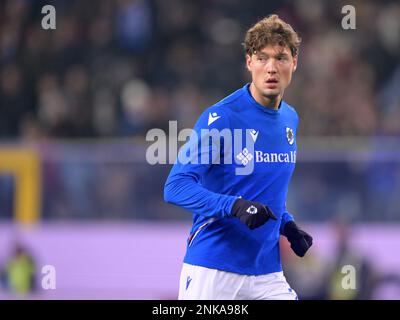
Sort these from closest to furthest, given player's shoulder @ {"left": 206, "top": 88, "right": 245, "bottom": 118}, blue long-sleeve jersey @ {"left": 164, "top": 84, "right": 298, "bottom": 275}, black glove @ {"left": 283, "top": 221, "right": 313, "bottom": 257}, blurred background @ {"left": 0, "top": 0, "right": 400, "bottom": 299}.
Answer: blue long-sleeve jersey @ {"left": 164, "top": 84, "right": 298, "bottom": 275}, player's shoulder @ {"left": 206, "top": 88, "right": 245, "bottom": 118}, black glove @ {"left": 283, "top": 221, "right": 313, "bottom": 257}, blurred background @ {"left": 0, "top": 0, "right": 400, "bottom": 299}

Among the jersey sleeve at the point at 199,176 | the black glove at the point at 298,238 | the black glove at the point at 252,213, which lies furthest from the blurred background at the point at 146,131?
the black glove at the point at 252,213

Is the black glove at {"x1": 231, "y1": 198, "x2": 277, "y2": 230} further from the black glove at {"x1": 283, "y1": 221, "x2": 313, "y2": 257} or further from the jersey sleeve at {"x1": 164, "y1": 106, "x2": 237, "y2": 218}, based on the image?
the black glove at {"x1": 283, "y1": 221, "x2": 313, "y2": 257}

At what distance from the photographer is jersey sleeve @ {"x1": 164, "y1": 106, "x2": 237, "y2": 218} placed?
555 centimetres

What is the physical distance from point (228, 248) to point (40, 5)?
10740 millimetres

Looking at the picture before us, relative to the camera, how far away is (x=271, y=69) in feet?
19.2

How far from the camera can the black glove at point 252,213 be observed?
5355 millimetres

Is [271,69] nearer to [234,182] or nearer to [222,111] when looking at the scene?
[222,111]

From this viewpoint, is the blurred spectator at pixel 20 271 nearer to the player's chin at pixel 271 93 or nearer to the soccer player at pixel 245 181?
the soccer player at pixel 245 181

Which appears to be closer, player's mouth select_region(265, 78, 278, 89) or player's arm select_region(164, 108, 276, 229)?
player's arm select_region(164, 108, 276, 229)

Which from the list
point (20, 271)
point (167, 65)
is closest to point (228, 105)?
point (20, 271)

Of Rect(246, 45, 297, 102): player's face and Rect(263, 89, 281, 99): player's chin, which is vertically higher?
Rect(246, 45, 297, 102): player's face

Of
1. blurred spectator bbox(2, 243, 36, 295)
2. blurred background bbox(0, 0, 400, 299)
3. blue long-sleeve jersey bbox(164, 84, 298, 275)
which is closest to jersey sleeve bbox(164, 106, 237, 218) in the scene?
blue long-sleeve jersey bbox(164, 84, 298, 275)

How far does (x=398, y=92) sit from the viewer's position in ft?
45.6

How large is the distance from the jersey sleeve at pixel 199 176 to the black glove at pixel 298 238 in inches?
28.1
